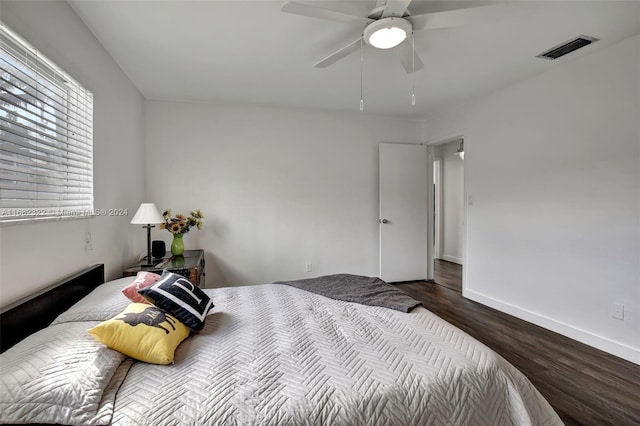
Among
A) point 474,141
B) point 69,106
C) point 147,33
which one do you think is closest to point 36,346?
point 69,106

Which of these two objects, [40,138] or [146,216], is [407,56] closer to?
[40,138]

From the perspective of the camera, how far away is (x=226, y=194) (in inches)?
145

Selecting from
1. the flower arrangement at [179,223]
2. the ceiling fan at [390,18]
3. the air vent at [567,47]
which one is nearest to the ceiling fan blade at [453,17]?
the ceiling fan at [390,18]

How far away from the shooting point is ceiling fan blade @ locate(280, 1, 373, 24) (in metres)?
1.53

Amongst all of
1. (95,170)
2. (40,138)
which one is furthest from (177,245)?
(40,138)

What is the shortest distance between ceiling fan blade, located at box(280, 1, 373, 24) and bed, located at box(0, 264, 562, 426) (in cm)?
171

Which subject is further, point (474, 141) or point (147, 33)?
point (474, 141)

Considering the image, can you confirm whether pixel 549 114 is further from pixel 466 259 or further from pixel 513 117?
pixel 466 259

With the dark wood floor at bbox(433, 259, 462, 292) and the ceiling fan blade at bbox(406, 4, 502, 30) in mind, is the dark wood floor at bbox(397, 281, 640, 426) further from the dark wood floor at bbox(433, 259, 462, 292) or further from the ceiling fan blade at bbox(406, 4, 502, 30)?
the ceiling fan blade at bbox(406, 4, 502, 30)

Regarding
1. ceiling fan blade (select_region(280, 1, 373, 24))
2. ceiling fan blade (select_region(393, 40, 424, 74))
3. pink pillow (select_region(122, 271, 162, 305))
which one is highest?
ceiling fan blade (select_region(393, 40, 424, 74))

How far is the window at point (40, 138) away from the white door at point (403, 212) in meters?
3.37

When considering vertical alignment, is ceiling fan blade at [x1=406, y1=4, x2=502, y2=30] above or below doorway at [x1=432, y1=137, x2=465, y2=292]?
above

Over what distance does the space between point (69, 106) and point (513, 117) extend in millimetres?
3900

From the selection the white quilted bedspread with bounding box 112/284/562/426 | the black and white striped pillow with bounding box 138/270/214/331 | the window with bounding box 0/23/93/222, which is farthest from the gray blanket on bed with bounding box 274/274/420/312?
the window with bounding box 0/23/93/222
